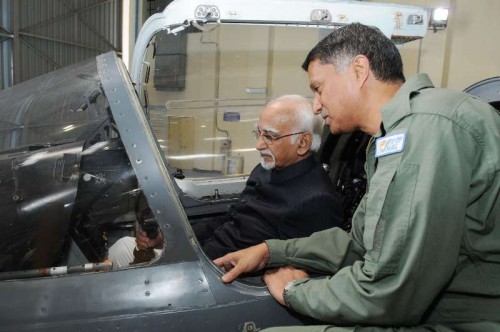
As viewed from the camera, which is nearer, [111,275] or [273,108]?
[111,275]

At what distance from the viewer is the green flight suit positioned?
2.80ft

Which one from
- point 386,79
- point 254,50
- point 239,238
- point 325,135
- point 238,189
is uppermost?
point 254,50

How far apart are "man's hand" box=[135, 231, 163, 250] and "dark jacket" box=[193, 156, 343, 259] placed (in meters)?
0.49

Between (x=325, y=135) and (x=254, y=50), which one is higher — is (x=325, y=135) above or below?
below

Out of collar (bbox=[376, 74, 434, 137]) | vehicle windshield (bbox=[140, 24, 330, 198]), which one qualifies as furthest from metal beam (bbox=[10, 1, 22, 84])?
collar (bbox=[376, 74, 434, 137])

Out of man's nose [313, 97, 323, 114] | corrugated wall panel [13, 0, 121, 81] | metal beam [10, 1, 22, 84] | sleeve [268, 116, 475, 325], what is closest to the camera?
sleeve [268, 116, 475, 325]

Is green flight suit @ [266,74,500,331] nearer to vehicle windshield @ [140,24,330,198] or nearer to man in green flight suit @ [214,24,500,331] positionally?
man in green flight suit @ [214,24,500,331]

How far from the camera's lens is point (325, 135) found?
222 cm

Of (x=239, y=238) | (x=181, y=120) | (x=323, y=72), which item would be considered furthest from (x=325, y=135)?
(x=181, y=120)

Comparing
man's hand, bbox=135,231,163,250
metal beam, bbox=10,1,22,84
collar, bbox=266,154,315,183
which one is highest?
metal beam, bbox=10,1,22,84

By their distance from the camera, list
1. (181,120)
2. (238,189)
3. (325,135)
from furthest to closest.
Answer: (181,120)
(238,189)
(325,135)

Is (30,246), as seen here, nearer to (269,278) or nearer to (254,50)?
(269,278)

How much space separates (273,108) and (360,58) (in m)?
0.76

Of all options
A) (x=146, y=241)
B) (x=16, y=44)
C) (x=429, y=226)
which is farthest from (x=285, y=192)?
(x=16, y=44)
